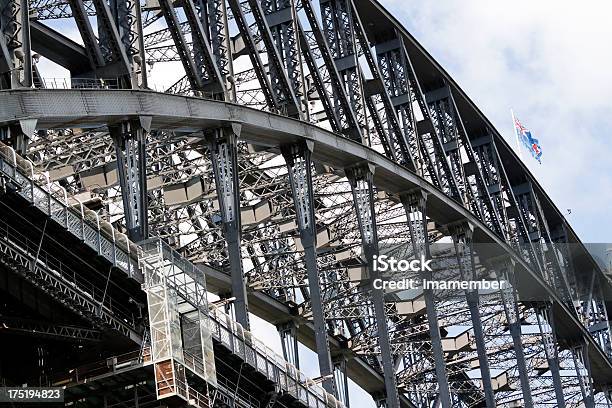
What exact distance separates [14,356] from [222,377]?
23.6ft

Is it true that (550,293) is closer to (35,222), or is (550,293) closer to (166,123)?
(166,123)

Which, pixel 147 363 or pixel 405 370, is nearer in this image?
pixel 147 363

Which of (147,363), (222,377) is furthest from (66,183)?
(147,363)

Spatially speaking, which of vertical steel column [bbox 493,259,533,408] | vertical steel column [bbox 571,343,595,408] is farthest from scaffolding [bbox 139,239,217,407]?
vertical steel column [bbox 571,343,595,408]

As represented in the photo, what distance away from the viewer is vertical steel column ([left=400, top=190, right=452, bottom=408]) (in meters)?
74.9

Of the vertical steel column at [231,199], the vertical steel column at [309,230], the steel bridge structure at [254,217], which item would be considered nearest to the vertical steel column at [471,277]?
the steel bridge structure at [254,217]

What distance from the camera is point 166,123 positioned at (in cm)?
5816

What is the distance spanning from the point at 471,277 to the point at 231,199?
2928 centimetres

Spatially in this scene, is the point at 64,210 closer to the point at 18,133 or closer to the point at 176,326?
the point at 18,133

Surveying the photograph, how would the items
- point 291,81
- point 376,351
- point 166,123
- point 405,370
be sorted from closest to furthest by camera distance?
point 166,123
point 291,81
point 376,351
point 405,370

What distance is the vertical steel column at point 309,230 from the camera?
62.6 m

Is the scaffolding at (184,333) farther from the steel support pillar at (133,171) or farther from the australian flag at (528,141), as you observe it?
the australian flag at (528,141)

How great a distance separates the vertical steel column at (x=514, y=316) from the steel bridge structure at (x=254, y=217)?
194mm

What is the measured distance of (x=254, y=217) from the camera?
266 feet
